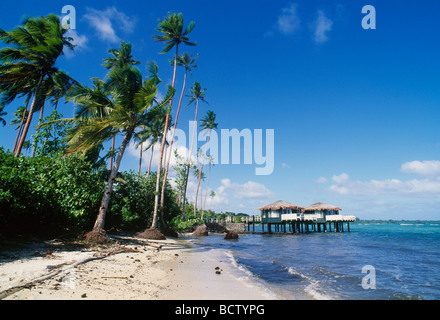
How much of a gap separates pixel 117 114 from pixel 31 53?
27.0ft

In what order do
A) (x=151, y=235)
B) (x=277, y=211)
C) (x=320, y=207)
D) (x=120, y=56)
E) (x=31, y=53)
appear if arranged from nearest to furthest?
(x=31, y=53)
(x=151, y=235)
(x=120, y=56)
(x=277, y=211)
(x=320, y=207)

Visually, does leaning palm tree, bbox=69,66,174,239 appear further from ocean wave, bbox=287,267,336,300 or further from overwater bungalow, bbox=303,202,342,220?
overwater bungalow, bbox=303,202,342,220

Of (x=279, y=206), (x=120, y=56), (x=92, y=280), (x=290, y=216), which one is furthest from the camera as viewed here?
(x=279, y=206)

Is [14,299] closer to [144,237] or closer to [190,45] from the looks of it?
[144,237]

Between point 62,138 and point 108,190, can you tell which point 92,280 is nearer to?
point 108,190

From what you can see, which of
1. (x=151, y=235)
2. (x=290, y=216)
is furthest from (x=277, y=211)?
(x=151, y=235)

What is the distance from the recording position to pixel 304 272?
9.75 meters

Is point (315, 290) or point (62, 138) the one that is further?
point (62, 138)

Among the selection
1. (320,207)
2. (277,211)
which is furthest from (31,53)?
(320,207)

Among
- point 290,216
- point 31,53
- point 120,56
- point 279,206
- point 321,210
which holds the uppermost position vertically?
point 120,56

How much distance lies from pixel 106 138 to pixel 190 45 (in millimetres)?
15661

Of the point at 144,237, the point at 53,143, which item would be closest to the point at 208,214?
the point at 144,237

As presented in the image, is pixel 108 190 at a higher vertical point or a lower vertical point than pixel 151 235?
higher

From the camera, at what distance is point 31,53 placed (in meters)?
13.3
